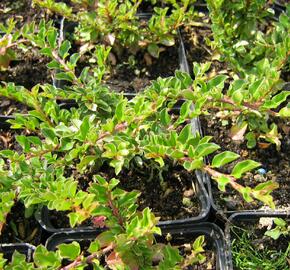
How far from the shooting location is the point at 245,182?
1.89 m

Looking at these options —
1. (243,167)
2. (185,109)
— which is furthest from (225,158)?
(185,109)

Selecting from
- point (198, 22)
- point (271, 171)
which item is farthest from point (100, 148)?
point (198, 22)

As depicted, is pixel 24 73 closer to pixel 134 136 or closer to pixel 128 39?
pixel 128 39

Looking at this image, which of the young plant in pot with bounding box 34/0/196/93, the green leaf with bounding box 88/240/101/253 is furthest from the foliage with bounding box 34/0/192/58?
the green leaf with bounding box 88/240/101/253

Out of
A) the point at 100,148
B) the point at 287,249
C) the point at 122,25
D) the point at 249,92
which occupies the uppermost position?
the point at 122,25

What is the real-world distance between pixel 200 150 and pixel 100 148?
40 centimetres

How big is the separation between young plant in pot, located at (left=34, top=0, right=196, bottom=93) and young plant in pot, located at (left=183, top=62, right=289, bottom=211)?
1.32ft

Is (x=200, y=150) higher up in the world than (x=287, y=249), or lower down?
higher up

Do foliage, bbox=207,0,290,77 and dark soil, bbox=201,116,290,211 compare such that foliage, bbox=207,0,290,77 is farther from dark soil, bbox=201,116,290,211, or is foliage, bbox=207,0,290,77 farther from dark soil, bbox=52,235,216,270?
dark soil, bbox=52,235,216,270

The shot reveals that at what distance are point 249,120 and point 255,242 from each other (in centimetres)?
45

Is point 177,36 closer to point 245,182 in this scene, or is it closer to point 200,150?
point 245,182

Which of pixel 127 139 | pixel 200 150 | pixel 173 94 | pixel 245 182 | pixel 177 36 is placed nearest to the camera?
pixel 200 150

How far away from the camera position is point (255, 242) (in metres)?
1.73

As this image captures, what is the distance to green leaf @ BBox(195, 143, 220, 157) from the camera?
139cm
